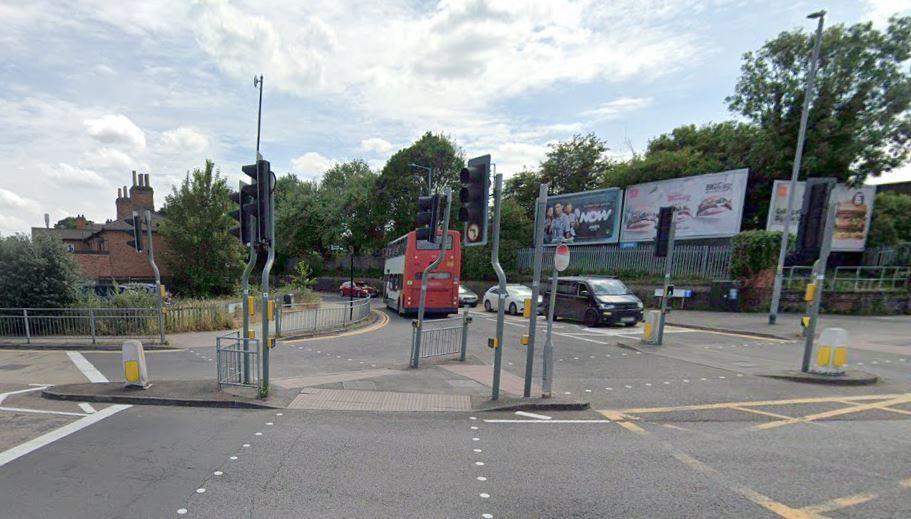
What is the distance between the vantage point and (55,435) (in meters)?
5.11

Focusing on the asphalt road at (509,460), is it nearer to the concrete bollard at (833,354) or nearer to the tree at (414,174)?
the concrete bollard at (833,354)

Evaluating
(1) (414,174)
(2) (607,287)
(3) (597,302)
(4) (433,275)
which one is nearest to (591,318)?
(3) (597,302)

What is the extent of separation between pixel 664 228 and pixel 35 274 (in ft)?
69.3

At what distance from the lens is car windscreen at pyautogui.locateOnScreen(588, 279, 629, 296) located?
16031mm

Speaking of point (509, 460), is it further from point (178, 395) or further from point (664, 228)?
point (664, 228)

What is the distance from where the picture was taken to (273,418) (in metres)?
5.76

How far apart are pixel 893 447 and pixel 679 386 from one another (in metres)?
3.02

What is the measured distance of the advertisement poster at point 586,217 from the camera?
27.3 meters

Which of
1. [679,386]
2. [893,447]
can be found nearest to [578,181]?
[679,386]

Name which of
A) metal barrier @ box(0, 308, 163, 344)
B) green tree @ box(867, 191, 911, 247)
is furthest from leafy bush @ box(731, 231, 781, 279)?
metal barrier @ box(0, 308, 163, 344)

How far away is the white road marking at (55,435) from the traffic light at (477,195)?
5.85 metres

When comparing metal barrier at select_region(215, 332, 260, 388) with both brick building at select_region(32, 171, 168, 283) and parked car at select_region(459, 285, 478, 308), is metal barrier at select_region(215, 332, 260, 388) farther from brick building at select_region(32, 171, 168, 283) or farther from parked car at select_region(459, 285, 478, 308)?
brick building at select_region(32, 171, 168, 283)

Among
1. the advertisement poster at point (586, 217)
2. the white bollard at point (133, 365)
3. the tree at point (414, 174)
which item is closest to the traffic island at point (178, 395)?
the white bollard at point (133, 365)

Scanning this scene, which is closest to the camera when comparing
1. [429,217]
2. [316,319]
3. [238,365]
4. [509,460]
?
[509,460]
